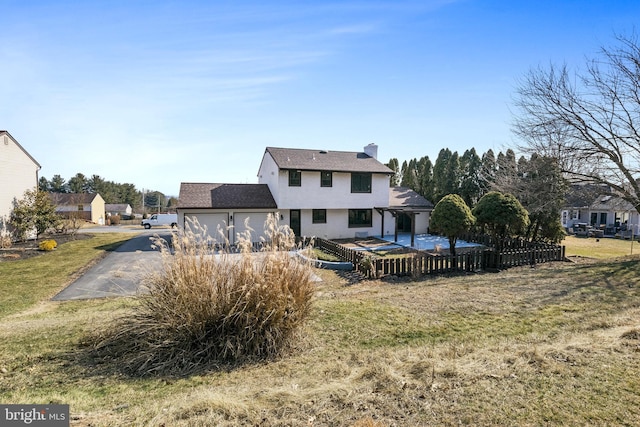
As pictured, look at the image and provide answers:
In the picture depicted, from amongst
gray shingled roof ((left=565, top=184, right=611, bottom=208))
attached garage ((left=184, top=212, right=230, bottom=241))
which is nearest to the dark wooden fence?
gray shingled roof ((left=565, top=184, right=611, bottom=208))

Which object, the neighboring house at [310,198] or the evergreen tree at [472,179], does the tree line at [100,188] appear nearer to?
the neighboring house at [310,198]

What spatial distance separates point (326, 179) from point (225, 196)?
6940mm

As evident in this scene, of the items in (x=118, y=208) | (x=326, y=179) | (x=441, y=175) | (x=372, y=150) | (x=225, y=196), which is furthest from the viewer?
(x=118, y=208)

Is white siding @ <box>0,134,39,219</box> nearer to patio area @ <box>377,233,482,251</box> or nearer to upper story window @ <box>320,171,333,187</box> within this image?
upper story window @ <box>320,171,333,187</box>

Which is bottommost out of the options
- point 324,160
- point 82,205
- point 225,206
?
point 225,206

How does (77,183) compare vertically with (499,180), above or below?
above

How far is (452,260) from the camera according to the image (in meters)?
12.9

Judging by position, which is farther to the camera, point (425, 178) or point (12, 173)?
point (425, 178)

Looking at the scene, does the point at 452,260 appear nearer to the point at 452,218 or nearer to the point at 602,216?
the point at 452,218

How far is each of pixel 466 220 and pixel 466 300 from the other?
6.75 m

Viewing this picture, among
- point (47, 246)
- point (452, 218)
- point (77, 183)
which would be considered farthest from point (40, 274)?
point (77, 183)

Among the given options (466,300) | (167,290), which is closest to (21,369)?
(167,290)

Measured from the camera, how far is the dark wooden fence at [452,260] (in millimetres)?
12062

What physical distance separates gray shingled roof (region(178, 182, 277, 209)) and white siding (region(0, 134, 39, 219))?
9.96 metres
